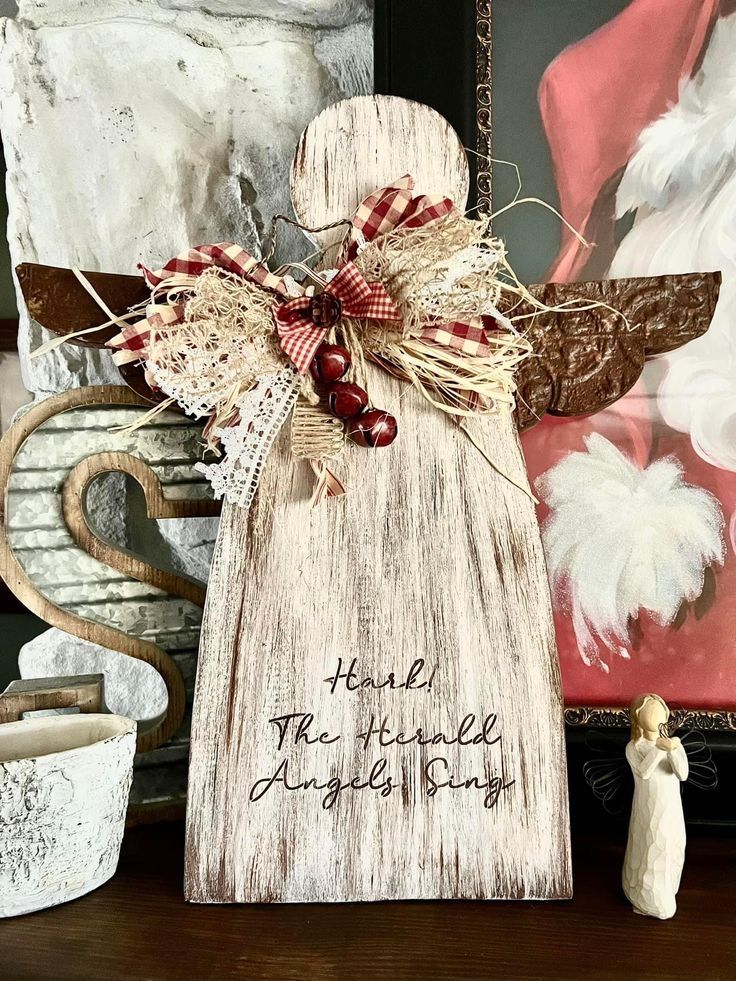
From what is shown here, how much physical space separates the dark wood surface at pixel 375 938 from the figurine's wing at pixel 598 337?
404 millimetres

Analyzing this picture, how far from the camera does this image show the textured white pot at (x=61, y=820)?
59 cm

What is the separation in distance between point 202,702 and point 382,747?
146 millimetres

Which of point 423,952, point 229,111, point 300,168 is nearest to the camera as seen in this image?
point 423,952

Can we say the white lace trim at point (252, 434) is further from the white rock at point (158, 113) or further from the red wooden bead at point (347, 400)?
the white rock at point (158, 113)

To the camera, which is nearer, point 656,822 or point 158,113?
point 656,822

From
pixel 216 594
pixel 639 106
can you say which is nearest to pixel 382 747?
pixel 216 594

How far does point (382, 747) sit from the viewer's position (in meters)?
0.64

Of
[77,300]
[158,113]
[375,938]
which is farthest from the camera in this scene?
[158,113]

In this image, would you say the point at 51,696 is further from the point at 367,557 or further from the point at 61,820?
the point at 367,557

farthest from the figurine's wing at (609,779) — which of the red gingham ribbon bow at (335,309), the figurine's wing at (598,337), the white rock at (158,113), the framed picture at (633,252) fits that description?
the white rock at (158,113)

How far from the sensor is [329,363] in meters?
0.64

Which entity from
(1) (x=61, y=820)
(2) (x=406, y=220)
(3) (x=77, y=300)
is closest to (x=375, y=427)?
(2) (x=406, y=220)

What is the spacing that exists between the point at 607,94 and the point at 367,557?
49cm

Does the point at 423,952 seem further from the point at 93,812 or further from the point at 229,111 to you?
the point at 229,111
